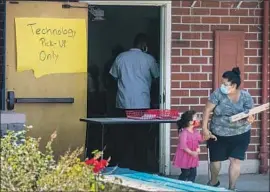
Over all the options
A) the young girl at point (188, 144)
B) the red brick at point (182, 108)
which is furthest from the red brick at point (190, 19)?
the young girl at point (188, 144)

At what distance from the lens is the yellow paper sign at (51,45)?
8508 mm

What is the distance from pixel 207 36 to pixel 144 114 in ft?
5.16

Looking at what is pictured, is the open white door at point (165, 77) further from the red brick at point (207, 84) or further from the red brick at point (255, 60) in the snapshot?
the red brick at point (255, 60)

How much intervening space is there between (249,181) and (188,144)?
147cm

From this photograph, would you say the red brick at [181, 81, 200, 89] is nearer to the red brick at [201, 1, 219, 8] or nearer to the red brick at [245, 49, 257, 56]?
the red brick at [245, 49, 257, 56]

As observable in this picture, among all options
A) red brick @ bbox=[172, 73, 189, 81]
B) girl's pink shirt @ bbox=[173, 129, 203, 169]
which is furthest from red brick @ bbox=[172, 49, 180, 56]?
girl's pink shirt @ bbox=[173, 129, 203, 169]

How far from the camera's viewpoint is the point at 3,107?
332 inches

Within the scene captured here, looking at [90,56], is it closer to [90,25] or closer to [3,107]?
[90,25]

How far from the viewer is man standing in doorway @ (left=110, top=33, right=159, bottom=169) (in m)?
8.99

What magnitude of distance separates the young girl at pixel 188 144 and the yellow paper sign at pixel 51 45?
152cm

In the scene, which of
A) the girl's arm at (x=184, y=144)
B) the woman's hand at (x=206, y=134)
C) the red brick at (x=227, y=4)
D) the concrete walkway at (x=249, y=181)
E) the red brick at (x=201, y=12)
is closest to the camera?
the woman's hand at (x=206, y=134)

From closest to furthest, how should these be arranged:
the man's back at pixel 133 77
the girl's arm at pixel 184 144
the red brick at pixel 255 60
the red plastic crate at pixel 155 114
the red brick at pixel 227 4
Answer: the girl's arm at pixel 184 144 < the red plastic crate at pixel 155 114 < the man's back at pixel 133 77 < the red brick at pixel 227 4 < the red brick at pixel 255 60

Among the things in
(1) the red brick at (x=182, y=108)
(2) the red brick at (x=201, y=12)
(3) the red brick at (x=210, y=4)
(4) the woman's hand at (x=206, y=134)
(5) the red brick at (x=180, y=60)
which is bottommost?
(4) the woman's hand at (x=206, y=134)

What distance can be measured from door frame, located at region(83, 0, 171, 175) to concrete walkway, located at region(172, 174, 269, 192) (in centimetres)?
51
